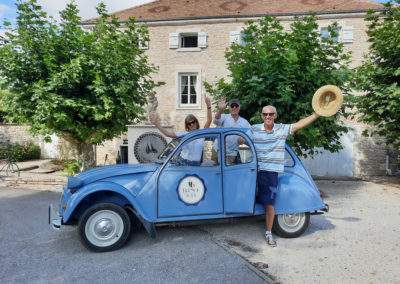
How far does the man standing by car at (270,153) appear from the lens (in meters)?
3.66

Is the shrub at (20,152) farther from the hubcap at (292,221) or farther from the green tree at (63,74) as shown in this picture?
the hubcap at (292,221)

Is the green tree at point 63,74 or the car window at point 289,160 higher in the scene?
the green tree at point 63,74

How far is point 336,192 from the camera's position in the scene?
320 inches

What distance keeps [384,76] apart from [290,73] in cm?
430

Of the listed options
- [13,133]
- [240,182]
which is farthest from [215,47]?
[13,133]

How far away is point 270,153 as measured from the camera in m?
3.70

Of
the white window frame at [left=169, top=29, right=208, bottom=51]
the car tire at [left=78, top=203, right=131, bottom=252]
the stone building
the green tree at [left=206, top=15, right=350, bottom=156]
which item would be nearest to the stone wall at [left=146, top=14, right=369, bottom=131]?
the stone building

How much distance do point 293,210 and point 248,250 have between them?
0.93 m

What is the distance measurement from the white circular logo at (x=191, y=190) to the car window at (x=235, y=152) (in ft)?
1.78

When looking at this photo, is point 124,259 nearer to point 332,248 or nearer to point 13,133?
point 332,248

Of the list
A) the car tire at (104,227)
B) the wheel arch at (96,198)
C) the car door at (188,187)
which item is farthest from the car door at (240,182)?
the car tire at (104,227)

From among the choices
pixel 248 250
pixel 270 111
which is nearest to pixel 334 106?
pixel 270 111

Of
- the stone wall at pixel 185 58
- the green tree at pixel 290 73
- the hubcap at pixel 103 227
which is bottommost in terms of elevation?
the hubcap at pixel 103 227

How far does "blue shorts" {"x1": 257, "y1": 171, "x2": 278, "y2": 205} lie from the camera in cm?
368
